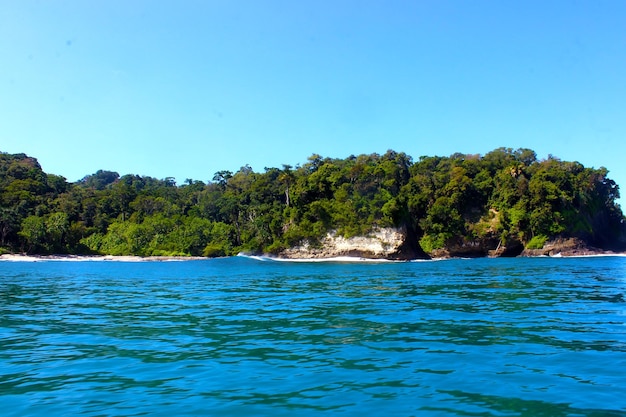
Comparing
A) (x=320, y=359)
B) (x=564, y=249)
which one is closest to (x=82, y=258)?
(x=320, y=359)

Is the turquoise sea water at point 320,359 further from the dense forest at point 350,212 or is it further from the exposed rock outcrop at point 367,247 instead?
the dense forest at point 350,212

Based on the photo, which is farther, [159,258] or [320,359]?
[159,258]

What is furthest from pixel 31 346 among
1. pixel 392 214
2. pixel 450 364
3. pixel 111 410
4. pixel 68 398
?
pixel 392 214

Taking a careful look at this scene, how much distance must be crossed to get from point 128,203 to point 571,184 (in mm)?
103310

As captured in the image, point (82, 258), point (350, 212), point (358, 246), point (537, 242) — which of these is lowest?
point (82, 258)

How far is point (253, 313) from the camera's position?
16.1 metres

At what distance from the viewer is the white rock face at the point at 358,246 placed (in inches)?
3140

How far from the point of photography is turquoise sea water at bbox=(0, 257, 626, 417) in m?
6.75

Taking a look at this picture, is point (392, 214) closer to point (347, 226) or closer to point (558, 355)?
point (347, 226)

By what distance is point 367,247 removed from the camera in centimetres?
8094

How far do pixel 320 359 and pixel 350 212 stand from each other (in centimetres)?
7531

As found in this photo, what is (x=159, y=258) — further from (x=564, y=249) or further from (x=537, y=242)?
(x=564, y=249)

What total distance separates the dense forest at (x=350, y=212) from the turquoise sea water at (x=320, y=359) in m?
66.5

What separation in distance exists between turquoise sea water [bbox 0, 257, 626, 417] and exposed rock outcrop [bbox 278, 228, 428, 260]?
62005 millimetres
